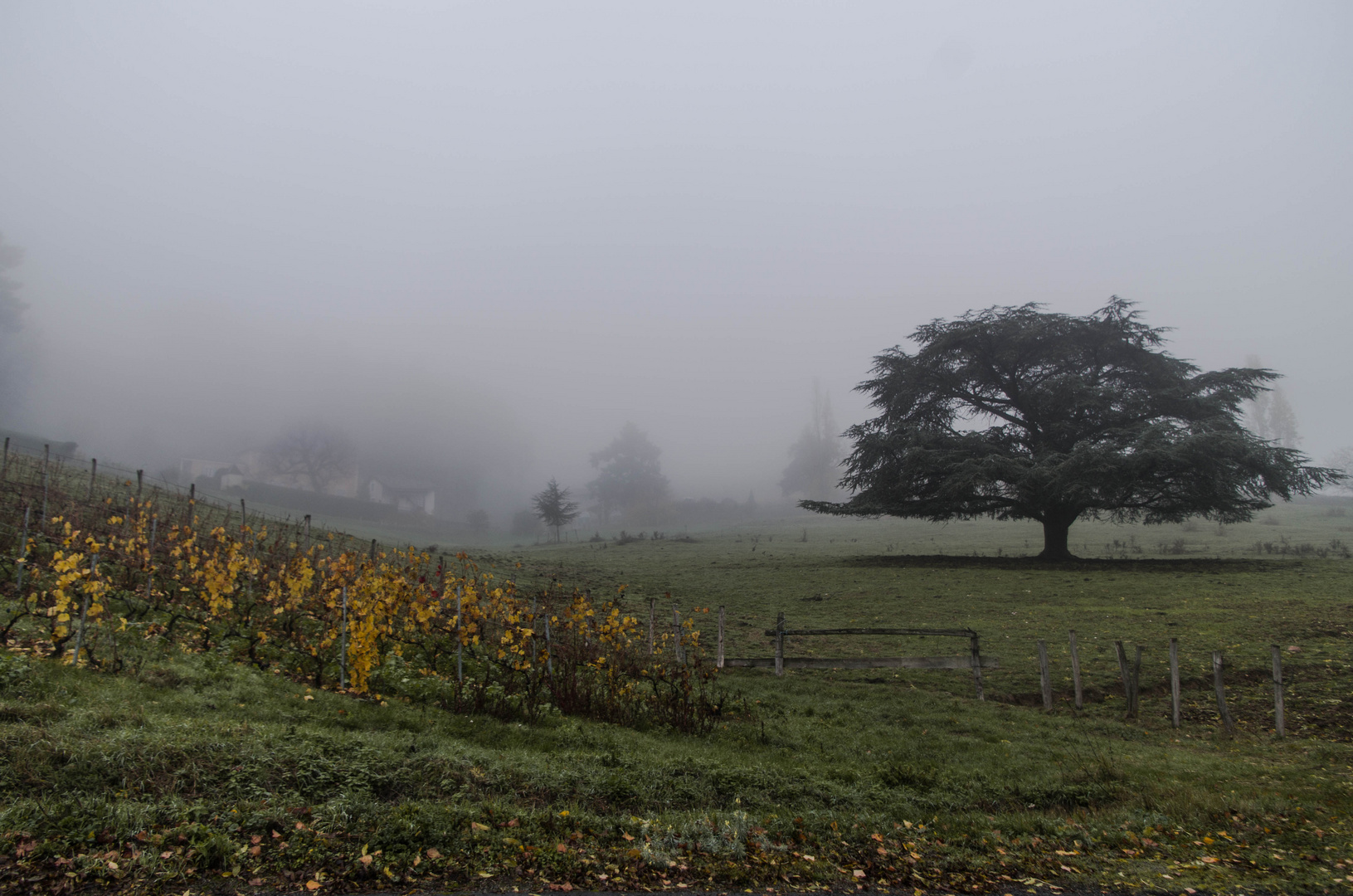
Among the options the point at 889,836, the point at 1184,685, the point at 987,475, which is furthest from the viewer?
the point at 987,475

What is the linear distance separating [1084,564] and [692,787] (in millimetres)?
30731

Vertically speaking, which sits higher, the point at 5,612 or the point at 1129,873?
the point at 5,612

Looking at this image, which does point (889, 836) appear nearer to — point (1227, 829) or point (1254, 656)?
point (1227, 829)

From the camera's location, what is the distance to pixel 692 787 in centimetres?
744

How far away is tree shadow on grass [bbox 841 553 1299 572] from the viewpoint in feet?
93.5

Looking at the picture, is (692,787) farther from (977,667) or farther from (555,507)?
(555,507)

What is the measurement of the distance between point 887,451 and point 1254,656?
2199 centimetres

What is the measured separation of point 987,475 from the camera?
107 ft

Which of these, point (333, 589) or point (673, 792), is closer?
point (673, 792)

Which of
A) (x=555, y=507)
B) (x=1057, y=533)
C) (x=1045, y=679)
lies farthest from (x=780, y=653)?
(x=555, y=507)

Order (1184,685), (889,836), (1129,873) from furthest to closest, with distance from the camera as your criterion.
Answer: (1184,685) → (889,836) → (1129,873)

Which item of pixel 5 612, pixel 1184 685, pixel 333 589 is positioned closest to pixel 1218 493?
pixel 1184 685

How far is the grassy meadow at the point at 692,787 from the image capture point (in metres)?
5.11

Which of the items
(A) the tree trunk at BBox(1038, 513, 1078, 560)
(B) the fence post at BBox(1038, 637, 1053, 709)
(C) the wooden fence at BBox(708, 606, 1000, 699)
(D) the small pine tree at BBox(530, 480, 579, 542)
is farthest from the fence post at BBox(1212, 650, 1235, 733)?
(D) the small pine tree at BBox(530, 480, 579, 542)
